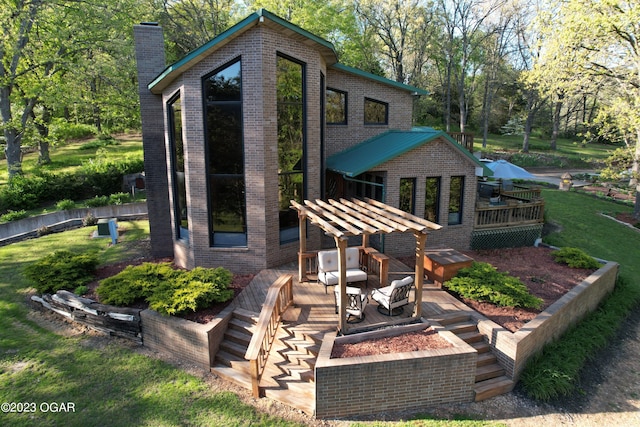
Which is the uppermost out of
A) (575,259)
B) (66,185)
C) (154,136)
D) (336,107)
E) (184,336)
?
(336,107)

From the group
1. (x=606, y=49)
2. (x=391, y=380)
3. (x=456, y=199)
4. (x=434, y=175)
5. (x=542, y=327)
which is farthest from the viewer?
(x=606, y=49)

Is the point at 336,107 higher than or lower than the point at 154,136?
higher

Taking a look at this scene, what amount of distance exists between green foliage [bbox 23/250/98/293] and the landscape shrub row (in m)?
11.2

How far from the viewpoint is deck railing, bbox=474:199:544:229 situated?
1403 centimetres

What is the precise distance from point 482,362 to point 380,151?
7.43 meters

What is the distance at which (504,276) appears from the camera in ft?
34.3

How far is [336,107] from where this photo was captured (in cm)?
1480

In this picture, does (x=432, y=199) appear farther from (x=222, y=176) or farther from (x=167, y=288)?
(x=167, y=288)

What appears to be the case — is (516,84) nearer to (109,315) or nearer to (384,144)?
(384,144)

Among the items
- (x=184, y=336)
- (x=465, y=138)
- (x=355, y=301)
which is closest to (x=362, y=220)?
(x=355, y=301)

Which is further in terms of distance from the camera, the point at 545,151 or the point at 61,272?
the point at 545,151

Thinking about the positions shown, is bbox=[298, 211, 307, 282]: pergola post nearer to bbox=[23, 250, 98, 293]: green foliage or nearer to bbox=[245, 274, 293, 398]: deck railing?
bbox=[245, 274, 293, 398]: deck railing

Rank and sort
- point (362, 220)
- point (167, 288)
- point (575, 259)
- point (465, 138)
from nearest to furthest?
point (362, 220) < point (167, 288) < point (575, 259) < point (465, 138)

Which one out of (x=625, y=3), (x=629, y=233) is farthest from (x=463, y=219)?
(x=625, y=3)
